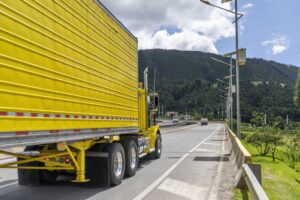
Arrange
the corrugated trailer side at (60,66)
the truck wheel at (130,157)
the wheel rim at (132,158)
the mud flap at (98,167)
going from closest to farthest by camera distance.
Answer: the corrugated trailer side at (60,66) < the mud flap at (98,167) < the truck wheel at (130,157) < the wheel rim at (132,158)

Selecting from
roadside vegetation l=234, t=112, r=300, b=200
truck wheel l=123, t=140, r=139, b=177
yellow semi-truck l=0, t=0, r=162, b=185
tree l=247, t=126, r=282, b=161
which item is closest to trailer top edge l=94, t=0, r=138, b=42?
yellow semi-truck l=0, t=0, r=162, b=185

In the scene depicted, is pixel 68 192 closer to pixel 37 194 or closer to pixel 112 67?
pixel 37 194

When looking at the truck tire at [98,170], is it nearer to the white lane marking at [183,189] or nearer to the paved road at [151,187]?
the paved road at [151,187]

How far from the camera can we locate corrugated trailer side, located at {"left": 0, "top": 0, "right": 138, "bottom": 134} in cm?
584

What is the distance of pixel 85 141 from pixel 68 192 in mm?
1315

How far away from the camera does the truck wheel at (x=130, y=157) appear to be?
11758 mm

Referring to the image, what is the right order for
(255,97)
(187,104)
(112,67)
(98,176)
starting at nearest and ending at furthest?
(98,176) < (112,67) < (255,97) < (187,104)

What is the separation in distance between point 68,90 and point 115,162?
11.2ft

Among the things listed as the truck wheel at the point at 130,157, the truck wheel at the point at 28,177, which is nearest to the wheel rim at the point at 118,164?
the truck wheel at the point at 130,157

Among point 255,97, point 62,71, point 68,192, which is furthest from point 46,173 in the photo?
point 255,97

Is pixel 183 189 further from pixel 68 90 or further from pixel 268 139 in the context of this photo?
pixel 268 139

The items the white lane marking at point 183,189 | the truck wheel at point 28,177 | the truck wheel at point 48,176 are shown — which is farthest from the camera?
the truck wheel at point 48,176

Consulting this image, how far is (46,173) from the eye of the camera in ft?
34.7

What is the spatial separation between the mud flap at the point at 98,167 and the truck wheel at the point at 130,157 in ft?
5.84
